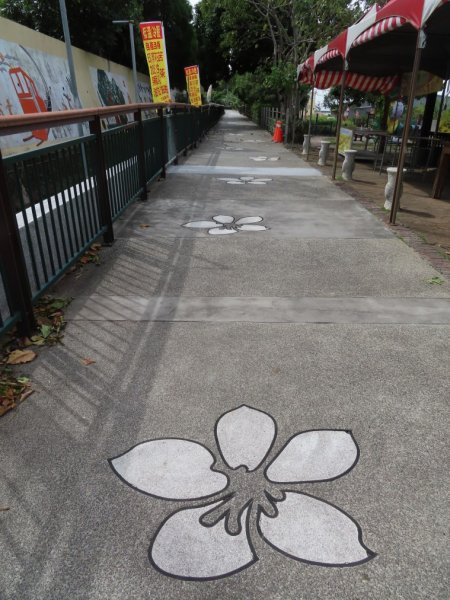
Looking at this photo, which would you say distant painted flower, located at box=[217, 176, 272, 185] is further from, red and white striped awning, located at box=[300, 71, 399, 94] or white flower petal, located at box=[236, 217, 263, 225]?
red and white striped awning, located at box=[300, 71, 399, 94]

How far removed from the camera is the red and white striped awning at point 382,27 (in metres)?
6.74

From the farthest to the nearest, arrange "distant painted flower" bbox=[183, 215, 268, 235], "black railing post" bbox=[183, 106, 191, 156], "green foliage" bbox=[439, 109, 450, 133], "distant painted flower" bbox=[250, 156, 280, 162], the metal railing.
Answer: "distant painted flower" bbox=[250, 156, 280, 162], "black railing post" bbox=[183, 106, 191, 156], "green foliage" bbox=[439, 109, 450, 133], "distant painted flower" bbox=[183, 215, 268, 235], the metal railing

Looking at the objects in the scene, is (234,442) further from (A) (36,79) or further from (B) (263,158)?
(B) (263,158)

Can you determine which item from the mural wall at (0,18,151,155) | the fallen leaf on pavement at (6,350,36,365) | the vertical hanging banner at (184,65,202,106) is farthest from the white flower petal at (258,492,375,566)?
the vertical hanging banner at (184,65,202,106)

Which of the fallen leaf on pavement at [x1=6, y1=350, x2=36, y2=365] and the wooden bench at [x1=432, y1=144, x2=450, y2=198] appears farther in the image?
the wooden bench at [x1=432, y1=144, x2=450, y2=198]

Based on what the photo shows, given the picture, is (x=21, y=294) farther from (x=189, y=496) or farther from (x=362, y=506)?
(x=362, y=506)

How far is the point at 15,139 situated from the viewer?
27.0ft

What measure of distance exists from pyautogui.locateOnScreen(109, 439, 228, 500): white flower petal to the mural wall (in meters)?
7.11

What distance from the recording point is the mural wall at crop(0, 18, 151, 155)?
27.0 feet

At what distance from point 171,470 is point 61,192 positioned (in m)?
2.85

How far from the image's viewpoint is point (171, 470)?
87.0 inches

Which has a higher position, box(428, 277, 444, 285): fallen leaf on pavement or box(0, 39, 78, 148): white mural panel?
box(0, 39, 78, 148): white mural panel

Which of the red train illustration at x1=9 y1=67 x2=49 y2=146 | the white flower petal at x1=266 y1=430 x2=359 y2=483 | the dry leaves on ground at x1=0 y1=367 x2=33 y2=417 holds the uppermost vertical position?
the red train illustration at x1=9 y1=67 x2=49 y2=146

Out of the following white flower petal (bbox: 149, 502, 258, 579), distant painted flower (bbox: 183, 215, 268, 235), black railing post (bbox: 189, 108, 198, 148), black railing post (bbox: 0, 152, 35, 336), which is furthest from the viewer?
black railing post (bbox: 189, 108, 198, 148)
